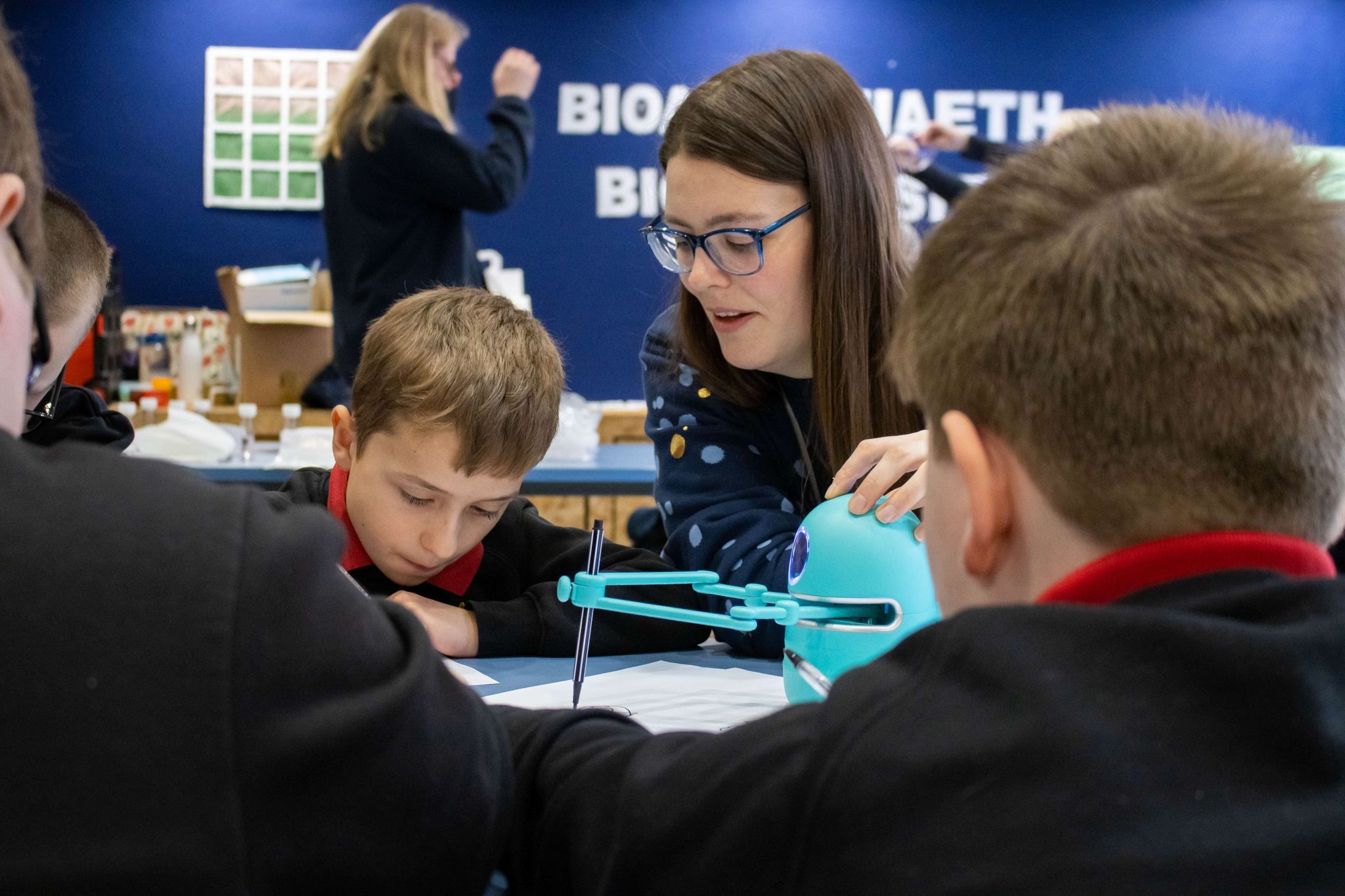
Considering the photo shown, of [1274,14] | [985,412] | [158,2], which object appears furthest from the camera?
[1274,14]

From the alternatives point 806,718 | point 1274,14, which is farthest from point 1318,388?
point 1274,14

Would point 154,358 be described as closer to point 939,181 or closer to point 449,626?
point 939,181

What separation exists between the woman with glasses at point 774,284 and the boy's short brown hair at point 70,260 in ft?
2.26

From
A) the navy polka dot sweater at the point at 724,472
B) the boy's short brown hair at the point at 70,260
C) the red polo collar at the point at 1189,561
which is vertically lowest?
the navy polka dot sweater at the point at 724,472

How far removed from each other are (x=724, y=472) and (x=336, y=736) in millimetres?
1039

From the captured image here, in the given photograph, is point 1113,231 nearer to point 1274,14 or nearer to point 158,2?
point 158,2

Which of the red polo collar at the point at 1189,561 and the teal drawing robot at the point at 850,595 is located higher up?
the red polo collar at the point at 1189,561

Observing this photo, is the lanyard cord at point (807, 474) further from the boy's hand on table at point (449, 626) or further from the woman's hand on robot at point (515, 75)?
the woman's hand on robot at point (515, 75)

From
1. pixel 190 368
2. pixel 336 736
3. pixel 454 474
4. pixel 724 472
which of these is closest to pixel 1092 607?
pixel 336 736

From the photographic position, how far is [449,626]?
1.28 m

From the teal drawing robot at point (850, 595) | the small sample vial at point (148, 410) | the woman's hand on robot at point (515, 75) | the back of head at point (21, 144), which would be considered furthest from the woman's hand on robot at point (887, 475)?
the woman's hand on robot at point (515, 75)

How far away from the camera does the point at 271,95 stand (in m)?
4.83

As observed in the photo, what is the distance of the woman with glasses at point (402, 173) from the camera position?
11.1ft

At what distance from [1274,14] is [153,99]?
15.3 ft
